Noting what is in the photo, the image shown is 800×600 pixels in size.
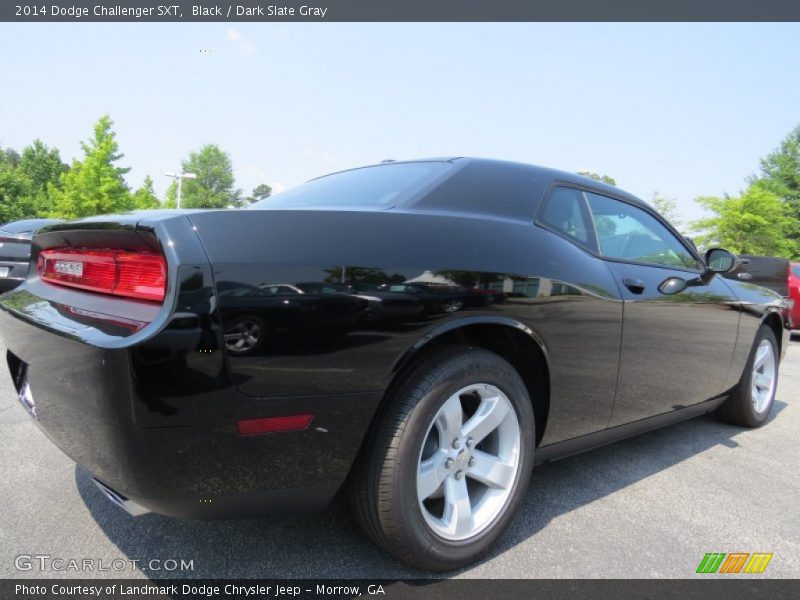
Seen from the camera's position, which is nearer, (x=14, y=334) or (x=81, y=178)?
(x=14, y=334)

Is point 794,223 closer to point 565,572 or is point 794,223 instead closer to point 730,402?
point 730,402

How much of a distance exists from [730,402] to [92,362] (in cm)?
380

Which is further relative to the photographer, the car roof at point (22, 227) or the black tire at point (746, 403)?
the car roof at point (22, 227)

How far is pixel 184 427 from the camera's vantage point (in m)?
1.29

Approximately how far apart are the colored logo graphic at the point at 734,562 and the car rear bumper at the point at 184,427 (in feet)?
4.68

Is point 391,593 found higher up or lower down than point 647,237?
lower down

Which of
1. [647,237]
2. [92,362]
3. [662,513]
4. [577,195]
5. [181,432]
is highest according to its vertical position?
[577,195]

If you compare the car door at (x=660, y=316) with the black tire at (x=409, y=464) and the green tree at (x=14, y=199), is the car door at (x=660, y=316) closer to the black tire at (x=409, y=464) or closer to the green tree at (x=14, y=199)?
the black tire at (x=409, y=464)

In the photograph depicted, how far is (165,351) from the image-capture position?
1.26 metres

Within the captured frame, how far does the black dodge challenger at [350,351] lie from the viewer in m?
1.31

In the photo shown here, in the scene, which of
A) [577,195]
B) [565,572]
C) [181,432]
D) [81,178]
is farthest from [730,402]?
[81,178]

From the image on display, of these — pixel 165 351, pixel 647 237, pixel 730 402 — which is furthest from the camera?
pixel 730 402

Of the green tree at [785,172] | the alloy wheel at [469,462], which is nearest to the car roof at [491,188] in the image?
the alloy wheel at [469,462]

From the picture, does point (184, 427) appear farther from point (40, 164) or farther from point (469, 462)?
point (40, 164)
